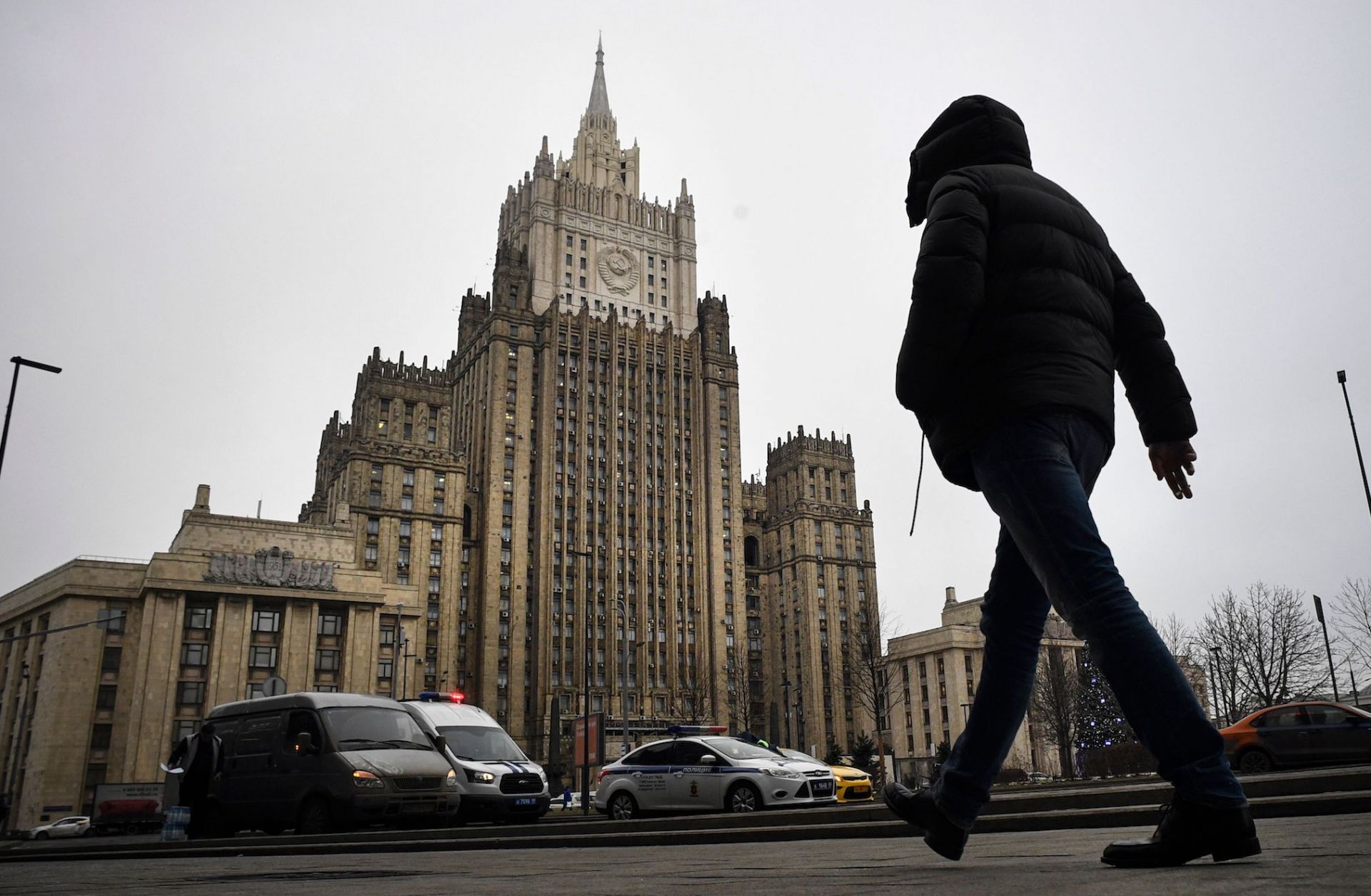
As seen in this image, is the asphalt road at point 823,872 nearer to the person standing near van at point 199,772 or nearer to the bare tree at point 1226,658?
the person standing near van at point 199,772

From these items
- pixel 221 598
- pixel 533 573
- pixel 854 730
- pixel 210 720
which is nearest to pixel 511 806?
pixel 210 720

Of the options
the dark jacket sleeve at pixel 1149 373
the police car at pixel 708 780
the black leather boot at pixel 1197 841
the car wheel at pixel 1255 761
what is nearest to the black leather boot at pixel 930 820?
the black leather boot at pixel 1197 841

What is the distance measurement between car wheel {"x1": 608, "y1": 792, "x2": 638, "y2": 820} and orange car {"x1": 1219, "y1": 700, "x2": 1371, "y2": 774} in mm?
9401

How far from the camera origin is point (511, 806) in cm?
1520

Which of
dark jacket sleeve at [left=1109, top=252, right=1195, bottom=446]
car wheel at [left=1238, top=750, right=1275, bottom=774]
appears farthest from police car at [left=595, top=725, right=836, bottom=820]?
dark jacket sleeve at [left=1109, top=252, right=1195, bottom=446]

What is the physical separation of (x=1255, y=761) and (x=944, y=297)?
1701 cm

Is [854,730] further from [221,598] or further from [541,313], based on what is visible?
[221,598]

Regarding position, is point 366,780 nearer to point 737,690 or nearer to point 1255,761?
point 1255,761

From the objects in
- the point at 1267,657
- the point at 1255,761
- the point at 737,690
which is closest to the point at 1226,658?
the point at 1267,657

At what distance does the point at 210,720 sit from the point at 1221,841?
15.4 metres

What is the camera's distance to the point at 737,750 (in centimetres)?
1552

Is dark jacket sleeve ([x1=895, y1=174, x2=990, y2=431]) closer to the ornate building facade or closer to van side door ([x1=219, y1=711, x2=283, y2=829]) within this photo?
van side door ([x1=219, y1=711, x2=283, y2=829])

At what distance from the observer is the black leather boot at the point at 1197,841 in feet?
8.46

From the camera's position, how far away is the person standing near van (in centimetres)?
1362
